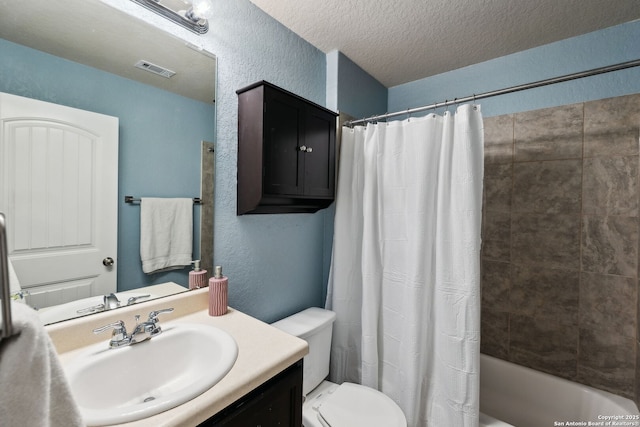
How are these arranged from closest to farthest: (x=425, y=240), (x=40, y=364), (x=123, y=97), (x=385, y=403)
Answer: (x=40, y=364)
(x=123, y=97)
(x=385, y=403)
(x=425, y=240)

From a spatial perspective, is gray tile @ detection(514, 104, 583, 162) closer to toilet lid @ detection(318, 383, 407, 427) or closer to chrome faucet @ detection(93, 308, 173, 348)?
toilet lid @ detection(318, 383, 407, 427)

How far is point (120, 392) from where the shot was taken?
85 centimetres

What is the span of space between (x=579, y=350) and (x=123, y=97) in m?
2.57

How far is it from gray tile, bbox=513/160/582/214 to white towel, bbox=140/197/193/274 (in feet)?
6.25

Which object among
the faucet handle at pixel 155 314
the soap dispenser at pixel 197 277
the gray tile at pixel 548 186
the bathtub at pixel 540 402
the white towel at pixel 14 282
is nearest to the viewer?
the white towel at pixel 14 282

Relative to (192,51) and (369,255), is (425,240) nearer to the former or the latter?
(369,255)

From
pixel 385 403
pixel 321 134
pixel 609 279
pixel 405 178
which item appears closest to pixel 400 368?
pixel 385 403

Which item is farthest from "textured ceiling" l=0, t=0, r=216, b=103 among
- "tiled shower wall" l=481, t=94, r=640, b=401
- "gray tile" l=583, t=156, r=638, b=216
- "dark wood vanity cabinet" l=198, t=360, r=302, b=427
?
"gray tile" l=583, t=156, r=638, b=216

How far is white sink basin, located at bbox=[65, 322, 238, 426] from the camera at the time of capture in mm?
675

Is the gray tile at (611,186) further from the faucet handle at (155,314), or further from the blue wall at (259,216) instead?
the faucet handle at (155,314)

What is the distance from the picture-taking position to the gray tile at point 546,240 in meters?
1.63

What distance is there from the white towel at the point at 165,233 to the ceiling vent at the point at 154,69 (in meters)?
0.49

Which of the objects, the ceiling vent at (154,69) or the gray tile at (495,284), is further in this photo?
the gray tile at (495,284)

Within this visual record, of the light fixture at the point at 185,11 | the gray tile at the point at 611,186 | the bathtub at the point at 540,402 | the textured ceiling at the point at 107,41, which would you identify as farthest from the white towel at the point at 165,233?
the gray tile at the point at 611,186
